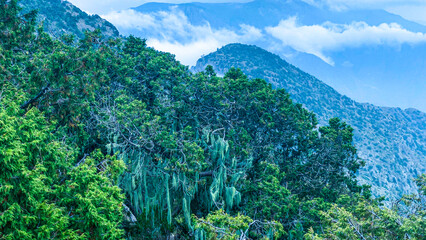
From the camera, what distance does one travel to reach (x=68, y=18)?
50.7m

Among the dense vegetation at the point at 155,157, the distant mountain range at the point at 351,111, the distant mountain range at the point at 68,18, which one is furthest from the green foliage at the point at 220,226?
the distant mountain range at the point at 68,18

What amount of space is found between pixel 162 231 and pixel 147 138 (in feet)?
12.4

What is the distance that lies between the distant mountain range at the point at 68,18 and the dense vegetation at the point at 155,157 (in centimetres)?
3417

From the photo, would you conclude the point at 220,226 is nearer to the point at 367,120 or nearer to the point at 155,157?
the point at 155,157

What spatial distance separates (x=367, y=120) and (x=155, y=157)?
91203mm

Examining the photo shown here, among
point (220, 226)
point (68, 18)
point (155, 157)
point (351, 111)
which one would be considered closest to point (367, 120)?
point (351, 111)

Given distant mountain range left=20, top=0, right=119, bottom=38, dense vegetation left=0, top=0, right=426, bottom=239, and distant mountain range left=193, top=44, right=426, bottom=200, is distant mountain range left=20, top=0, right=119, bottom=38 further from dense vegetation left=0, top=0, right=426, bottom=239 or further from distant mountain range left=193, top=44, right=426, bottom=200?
distant mountain range left=193, top=44, right=426, bottom=200

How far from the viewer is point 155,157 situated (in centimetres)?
1179

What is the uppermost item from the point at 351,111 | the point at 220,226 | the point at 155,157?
the point at 351,111

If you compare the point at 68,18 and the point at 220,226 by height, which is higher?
the point at 68,18

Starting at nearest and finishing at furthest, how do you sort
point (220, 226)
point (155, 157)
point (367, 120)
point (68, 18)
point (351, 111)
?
point (220, 226)
point (155, 157)
point (68, 18)
point (367, 120)
point (351, 111)

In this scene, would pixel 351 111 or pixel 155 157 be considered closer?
pixel 155 157

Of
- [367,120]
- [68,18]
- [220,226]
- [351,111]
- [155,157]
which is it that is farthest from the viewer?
[351,111]

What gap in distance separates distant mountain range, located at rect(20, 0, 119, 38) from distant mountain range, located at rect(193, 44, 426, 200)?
50.5 meters
